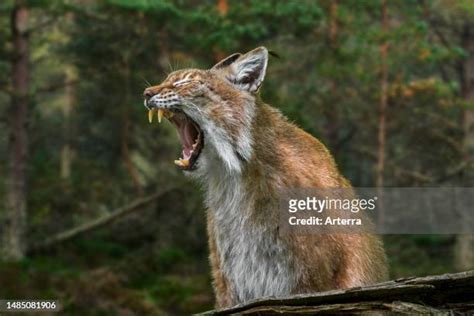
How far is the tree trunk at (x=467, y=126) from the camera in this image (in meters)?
23.6

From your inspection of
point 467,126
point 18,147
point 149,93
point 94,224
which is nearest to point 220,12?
point 18,147

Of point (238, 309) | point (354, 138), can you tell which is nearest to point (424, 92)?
point (354, 138)

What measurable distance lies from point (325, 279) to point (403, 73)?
1904cm

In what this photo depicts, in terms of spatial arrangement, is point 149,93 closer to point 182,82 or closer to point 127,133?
point 182,82

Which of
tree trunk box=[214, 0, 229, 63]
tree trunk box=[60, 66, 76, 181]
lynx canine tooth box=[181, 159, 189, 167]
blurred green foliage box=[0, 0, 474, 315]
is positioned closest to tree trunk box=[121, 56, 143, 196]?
blurred green foliage box=[0, 0, 474, 315]

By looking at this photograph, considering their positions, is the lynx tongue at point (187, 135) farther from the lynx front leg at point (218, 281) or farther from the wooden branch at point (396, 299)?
the wooden branch at point (396, 299)

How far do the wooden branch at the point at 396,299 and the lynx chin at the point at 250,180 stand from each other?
163 cm

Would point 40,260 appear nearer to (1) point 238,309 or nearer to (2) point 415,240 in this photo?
(2) point 415,240

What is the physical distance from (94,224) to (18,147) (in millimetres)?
2860

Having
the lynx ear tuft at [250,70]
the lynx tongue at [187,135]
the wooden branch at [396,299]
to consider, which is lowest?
the wooden branch at [396,299]

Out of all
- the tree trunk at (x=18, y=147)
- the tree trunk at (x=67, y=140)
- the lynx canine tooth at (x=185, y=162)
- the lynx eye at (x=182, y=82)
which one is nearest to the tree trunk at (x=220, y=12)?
the tree trunk at (x=18, y=147)

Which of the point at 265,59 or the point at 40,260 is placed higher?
the point at 40,260

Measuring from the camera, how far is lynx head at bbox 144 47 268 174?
5.45 meters

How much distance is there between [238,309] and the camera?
398 centimetres
